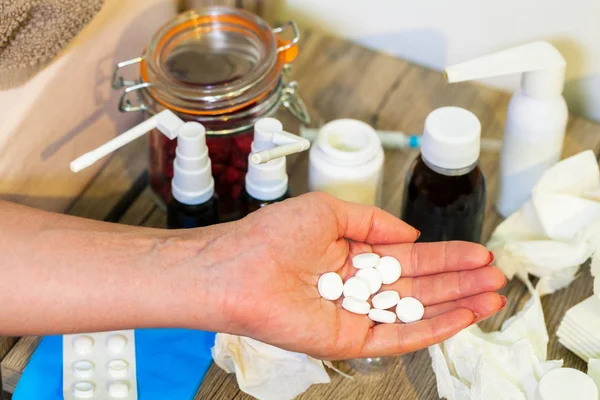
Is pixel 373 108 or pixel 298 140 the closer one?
pixel 298 140

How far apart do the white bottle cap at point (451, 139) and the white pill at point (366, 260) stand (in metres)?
0.11

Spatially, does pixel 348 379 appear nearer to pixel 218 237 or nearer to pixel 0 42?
pixel 218 237

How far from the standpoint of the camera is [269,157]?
761 mm

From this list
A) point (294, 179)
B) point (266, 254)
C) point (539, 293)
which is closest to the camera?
point (266, 254)

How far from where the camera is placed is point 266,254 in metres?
0.74

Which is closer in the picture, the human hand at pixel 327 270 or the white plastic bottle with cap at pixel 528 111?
the human hand at pixel 327 270

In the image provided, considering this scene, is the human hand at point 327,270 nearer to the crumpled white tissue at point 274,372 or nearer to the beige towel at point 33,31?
the crumpled white tissue at point 274,372

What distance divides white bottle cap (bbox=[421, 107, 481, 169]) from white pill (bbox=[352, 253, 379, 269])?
0.11 metres

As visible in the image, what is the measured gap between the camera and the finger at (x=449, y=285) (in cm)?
74

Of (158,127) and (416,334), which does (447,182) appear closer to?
(416,334)

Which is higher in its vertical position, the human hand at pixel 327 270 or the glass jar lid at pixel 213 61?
the glass jar lid at pixel 213 61

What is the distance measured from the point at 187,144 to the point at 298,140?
105mm

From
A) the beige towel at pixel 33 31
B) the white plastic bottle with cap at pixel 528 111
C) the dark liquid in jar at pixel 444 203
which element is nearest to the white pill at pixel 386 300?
the dark liquid in jar at pixel 444 203

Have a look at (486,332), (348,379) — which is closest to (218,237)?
(348,379)
